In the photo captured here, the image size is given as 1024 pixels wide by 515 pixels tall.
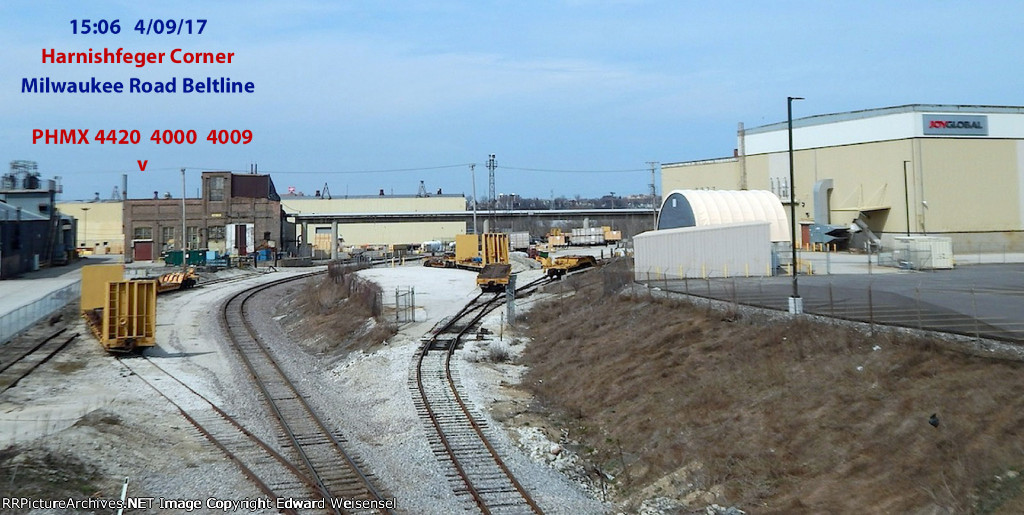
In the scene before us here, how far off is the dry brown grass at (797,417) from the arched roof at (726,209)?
3043 cm

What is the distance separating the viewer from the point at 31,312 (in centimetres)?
3666

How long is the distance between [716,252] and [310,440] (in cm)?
2539


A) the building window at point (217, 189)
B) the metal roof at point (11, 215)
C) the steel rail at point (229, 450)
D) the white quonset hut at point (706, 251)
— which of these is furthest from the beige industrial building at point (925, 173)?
the metal roof at point (11, 215)

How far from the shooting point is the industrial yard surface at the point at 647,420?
41.5 feet

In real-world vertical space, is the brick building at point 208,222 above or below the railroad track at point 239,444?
above

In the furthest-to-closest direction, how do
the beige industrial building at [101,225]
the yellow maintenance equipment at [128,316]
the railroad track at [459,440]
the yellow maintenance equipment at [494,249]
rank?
the beige industrial building at [101,225] < the yellow maintenance equipment at [494,249] < the yellow maintenance equipment at [128,316] < the railroad track at [459,440]

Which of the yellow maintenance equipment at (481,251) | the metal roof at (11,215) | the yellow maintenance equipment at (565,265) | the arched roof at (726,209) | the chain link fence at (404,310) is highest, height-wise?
the metal roof at (11,215)

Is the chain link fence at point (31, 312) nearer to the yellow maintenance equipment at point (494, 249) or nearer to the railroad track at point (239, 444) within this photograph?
the railroad track at point (239, 444)

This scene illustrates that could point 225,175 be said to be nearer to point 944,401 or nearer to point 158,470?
point 158,470

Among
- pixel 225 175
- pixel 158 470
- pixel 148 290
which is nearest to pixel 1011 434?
pixel 158 470

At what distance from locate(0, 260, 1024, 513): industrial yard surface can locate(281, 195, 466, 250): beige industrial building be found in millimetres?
88742

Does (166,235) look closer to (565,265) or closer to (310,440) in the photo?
(565,265)

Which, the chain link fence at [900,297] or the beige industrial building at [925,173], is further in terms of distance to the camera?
the beige industrial building at [925,173]

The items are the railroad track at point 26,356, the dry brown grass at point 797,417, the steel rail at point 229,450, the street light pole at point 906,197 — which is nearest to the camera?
the dry brown grass at point 797,417
